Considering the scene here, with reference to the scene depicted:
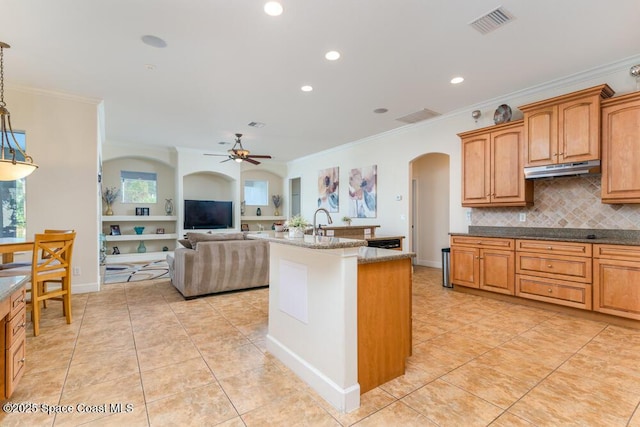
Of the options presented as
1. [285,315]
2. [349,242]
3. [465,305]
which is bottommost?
[465,305]

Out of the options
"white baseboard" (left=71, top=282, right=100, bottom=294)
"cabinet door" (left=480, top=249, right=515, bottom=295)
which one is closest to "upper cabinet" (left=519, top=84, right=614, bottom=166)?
"cabinet door" (left=480, top=249, right=515, bottom=295)

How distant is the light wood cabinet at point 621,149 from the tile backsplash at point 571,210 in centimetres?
32

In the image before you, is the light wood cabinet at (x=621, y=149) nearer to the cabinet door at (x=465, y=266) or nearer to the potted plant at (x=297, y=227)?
the cabinet door at (x=465, y=266)

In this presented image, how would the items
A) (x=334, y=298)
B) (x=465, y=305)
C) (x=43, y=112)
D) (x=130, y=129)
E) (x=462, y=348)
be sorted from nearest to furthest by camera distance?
(x=334, y=298) → (x=462, y=348) → (x=465, y=305) → (x=43, y=112) → (x=130, y=129)

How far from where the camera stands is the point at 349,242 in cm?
189

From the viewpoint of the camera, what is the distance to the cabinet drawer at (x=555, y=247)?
3.45 meters

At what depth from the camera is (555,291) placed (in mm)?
3689

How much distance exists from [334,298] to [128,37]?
322 cm

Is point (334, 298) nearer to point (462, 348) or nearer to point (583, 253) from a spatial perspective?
point (462, 348)

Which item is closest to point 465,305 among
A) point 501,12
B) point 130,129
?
point 501,12

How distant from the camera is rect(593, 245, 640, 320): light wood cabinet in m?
3.13

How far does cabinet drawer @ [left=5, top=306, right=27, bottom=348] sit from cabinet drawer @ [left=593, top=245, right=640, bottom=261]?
5196 mm

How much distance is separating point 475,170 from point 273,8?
368 centimetres

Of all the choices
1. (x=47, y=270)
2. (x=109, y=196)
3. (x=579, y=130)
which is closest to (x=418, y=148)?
(x=579, y=130)
